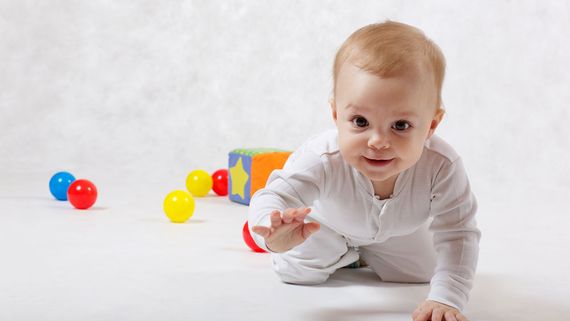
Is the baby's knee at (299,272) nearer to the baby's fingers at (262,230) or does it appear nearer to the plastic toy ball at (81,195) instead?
the baby's fingers at (262,230)

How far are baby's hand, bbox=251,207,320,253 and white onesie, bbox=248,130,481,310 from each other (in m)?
0.08

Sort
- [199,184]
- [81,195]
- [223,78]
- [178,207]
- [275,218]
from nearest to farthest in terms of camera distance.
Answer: [275,218], [178,207], [81,195], [199,184], [223,78]

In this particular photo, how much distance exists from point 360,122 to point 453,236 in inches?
13.9

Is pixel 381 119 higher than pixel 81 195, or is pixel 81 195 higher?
pixel 381 119

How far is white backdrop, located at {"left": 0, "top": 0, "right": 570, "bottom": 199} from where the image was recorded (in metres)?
4.25

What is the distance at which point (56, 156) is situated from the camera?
14.1ft

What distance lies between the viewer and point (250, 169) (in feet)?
10.7

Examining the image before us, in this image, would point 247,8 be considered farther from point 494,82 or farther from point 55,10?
point 494,82

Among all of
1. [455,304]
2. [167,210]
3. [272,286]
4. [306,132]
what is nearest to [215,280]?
[272,286]

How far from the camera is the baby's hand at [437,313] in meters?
1.70

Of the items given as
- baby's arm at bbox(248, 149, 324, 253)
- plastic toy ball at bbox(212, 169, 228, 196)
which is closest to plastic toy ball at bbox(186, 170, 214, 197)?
plastic toy ball at bbox(212, 169, 228, 196)

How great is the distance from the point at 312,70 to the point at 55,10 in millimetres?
1422

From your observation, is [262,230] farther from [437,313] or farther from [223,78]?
[223,78]

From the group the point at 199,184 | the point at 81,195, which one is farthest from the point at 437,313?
the point at 199,184
